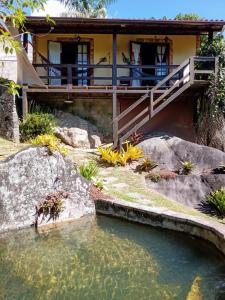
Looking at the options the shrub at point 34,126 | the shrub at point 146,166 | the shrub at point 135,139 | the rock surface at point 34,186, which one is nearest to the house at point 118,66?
the shrub at point 34,126

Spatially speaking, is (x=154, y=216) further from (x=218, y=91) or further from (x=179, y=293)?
(x=218, y=91)

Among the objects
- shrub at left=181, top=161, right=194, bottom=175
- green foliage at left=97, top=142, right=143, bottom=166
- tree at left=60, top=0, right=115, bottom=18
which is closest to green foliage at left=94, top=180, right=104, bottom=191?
green foliage at left=97, top=142, right=143, bottom=166

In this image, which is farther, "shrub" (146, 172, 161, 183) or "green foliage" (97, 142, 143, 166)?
"green foliage" (97, 142, 143, 166)

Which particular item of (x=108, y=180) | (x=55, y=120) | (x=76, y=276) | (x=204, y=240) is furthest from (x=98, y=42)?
(x=76, y=276)

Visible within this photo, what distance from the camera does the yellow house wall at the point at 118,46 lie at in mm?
17125

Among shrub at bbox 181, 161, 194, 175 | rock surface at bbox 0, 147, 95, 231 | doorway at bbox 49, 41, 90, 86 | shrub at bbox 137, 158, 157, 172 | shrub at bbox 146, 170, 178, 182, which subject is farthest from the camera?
doorway at bbox 49, 41, 90, 86

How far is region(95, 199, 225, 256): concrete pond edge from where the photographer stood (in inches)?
271

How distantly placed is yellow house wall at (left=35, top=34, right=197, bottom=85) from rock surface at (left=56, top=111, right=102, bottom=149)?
2157mm

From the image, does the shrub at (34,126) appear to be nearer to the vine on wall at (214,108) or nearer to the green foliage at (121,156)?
the green foliage at (121,156)

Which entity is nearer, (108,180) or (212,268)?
(212,268)

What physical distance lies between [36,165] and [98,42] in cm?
1005

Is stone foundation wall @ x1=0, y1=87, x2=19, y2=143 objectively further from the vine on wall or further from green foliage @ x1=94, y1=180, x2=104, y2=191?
the vine on wall

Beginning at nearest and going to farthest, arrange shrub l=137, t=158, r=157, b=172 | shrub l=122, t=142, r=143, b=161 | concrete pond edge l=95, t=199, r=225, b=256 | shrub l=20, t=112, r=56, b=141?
→ concrete pond edge l=95, t=199, r=225, b=256, shrub l=137, t=158, r=157, b=172, shrub l=122, t=142, r=143, b=161, shrub l=20, t=112, r=56, b=141

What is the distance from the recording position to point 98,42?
17.3m
